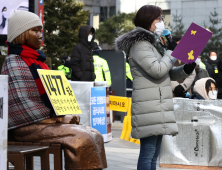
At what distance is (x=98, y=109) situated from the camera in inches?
305

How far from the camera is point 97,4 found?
55.5 meters

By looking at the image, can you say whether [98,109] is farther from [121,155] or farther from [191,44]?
[191,44]

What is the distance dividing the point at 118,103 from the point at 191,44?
495cm

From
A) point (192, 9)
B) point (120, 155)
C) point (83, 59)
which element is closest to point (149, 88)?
point (120, 155)

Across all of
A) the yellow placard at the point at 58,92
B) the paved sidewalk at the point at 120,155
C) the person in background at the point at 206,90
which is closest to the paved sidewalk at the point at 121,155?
the paved sidewalk at the point at 120,155

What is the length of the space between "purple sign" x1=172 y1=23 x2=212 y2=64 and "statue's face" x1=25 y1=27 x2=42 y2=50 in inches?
46.6

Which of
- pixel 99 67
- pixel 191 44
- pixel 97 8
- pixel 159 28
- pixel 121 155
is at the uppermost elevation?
pixel 159 28

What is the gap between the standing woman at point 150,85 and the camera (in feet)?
12.3

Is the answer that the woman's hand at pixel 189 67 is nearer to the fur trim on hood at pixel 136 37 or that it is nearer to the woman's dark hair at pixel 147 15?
the fur trim on hood at pixel 136 37

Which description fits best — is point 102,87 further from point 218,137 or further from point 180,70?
point 180,70

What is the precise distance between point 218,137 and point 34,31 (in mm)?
2982

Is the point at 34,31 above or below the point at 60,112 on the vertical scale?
above

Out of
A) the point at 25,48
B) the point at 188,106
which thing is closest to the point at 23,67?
the point at 25,48

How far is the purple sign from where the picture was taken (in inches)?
147
